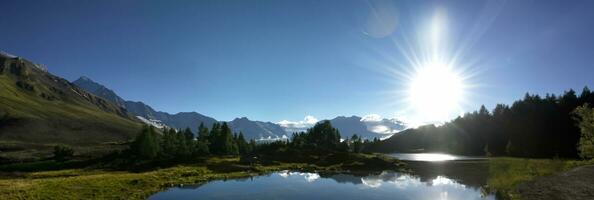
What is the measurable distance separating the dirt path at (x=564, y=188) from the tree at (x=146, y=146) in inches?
4592

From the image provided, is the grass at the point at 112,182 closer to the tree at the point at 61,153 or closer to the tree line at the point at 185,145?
the tree line at the point at 185,145

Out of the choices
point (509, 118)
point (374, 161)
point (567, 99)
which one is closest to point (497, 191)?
point (374, 161)

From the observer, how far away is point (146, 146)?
442ft

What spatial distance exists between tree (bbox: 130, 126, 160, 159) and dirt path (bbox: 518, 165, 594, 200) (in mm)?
116632

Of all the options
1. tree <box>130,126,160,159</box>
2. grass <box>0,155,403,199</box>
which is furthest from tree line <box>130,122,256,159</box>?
grass <box>0,155,403,199</box>

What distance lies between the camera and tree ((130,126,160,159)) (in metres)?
135

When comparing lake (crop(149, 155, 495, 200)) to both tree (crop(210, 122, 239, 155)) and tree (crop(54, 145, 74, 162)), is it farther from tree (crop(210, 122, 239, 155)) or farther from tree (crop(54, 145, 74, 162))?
tree (crop(54, 145, 74, 162))

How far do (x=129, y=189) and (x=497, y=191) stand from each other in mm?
62328

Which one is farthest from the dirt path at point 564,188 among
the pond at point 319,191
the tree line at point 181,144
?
the tree line at point 181,144

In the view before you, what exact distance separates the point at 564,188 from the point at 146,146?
405 ft

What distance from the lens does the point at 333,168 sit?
13088 centimetres

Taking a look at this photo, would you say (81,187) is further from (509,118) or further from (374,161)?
(509,118)

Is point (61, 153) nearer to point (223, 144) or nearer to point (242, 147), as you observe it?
point (223, 144)

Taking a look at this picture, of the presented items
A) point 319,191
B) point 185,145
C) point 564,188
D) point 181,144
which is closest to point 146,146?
point 181,144
